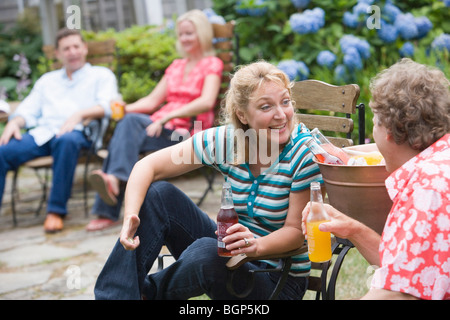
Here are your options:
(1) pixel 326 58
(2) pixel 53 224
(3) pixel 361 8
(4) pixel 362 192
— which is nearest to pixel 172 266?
(4) pixel 362 192

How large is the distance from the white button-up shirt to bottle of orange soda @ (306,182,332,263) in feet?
11.0

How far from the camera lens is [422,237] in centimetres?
140

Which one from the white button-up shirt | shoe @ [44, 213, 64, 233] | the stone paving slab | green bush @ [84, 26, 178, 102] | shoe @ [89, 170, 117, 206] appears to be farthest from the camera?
green bush @ [84, 26, 178, 102]

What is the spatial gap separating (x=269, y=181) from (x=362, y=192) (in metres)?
0.49

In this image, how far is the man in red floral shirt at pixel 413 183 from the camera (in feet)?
4.62

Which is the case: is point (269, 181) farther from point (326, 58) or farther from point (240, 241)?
point (326, 58)

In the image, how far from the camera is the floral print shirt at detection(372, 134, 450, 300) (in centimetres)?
140

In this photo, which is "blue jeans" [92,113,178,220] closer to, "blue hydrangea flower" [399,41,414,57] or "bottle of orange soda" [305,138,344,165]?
"blue hydrangea flower" [399,41,414,57]

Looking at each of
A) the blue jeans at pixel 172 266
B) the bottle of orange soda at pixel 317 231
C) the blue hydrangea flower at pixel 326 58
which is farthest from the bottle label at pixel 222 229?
the blue hydrangea flower at pixel 326 58

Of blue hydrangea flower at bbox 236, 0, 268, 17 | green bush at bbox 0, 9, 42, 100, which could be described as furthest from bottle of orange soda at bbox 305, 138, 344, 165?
green bush at bbox 0, 9, 42, 100
